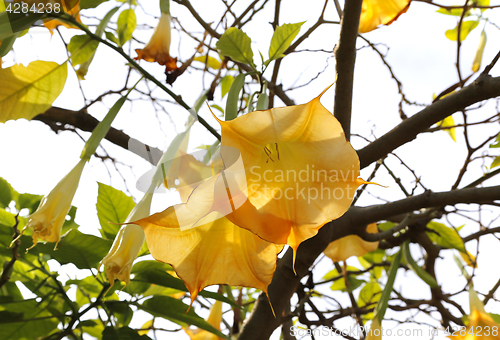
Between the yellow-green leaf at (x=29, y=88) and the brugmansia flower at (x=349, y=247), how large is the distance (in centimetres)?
79

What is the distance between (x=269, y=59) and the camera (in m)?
0.71

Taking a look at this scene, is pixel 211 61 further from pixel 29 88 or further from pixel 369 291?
pixel 369 291

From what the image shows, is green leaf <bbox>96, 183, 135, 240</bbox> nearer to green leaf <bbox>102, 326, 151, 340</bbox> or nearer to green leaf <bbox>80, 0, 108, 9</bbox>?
green leaf <bbox>102, 326, 151, 340</bbox>

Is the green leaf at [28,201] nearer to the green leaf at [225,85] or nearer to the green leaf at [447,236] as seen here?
the green leaf at [225,85]

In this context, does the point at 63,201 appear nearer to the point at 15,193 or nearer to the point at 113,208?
the point at 113,208

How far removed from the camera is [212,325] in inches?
34.5

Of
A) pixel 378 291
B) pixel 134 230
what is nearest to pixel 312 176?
pixel 134 230

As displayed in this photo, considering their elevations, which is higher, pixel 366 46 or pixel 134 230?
pixel 366 46

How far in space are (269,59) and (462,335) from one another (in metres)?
0.68

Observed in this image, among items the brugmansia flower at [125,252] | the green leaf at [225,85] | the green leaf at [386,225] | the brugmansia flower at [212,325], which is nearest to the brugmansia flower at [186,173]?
the brugmansia flower at [125,252]

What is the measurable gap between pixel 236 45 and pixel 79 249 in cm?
47

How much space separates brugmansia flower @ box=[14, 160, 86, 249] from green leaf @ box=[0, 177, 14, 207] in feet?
1.44

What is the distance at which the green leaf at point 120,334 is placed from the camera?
2.11 ft

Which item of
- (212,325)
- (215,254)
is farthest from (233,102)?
(212,325)
